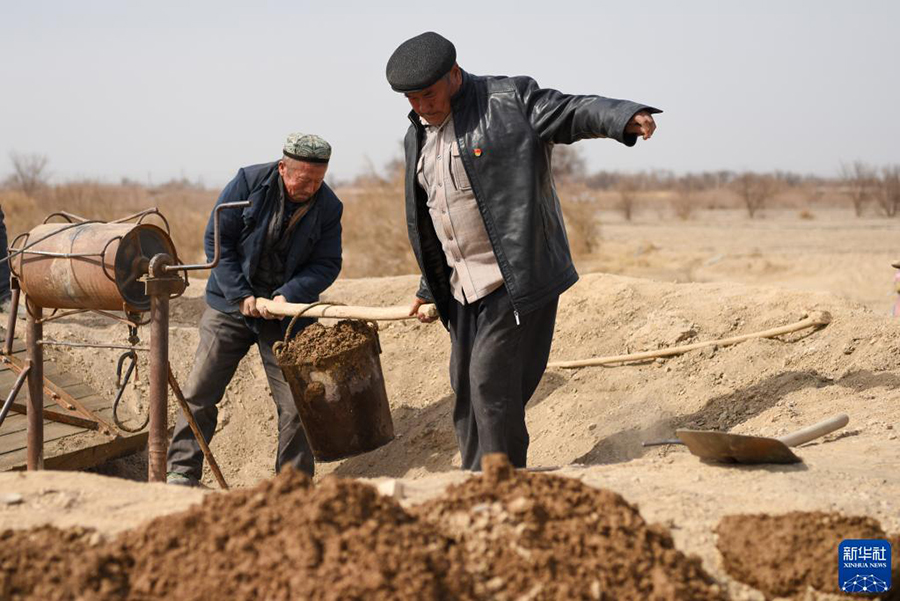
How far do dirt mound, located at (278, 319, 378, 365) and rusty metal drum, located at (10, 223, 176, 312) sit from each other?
29.3 inches

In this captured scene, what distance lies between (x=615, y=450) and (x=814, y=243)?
16396 mm

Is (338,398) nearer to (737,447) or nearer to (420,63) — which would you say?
(420,63)

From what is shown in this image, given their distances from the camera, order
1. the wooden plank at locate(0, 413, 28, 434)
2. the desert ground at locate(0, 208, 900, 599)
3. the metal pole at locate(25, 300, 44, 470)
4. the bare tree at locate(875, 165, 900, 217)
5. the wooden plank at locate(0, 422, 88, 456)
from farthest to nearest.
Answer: the bare tree at locate(875, 165, 900, 217), the wooden plank at locate(0, 413, 28, 434), the wooden plank at locate(0, 422, 88, 456), the metal pole at locate(25, 300, 44, 470), the desert ground at locate(0, 208, 900, 599)

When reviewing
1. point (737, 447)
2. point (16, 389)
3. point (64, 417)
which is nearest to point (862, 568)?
point (737, 447)

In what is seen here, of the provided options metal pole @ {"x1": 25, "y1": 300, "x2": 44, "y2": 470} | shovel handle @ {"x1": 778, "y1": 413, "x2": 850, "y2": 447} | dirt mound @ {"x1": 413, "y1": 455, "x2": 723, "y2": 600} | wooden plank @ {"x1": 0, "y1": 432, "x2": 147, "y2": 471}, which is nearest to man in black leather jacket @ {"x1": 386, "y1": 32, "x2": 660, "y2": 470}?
shovel handle @ {"x1": 778, "y1": 413, "x2": 850, "y2": 447}

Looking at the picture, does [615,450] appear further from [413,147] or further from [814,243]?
[814,243]

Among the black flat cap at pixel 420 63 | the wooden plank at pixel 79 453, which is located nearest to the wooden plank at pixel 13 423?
the wooden plank at pixel 79 453

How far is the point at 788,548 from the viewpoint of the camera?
2.67 meters

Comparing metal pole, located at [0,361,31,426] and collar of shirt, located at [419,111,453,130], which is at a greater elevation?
collar of shirt, located at [419,111,453,130]

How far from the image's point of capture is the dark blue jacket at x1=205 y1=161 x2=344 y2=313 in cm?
497

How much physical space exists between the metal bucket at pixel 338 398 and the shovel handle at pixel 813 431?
2087 millimetres

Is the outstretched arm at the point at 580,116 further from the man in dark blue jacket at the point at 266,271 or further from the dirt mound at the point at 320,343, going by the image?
the dirt mound at the point at 320,343

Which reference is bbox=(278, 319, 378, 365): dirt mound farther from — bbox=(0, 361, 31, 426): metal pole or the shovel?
the shovel

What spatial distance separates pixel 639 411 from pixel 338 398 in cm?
190
